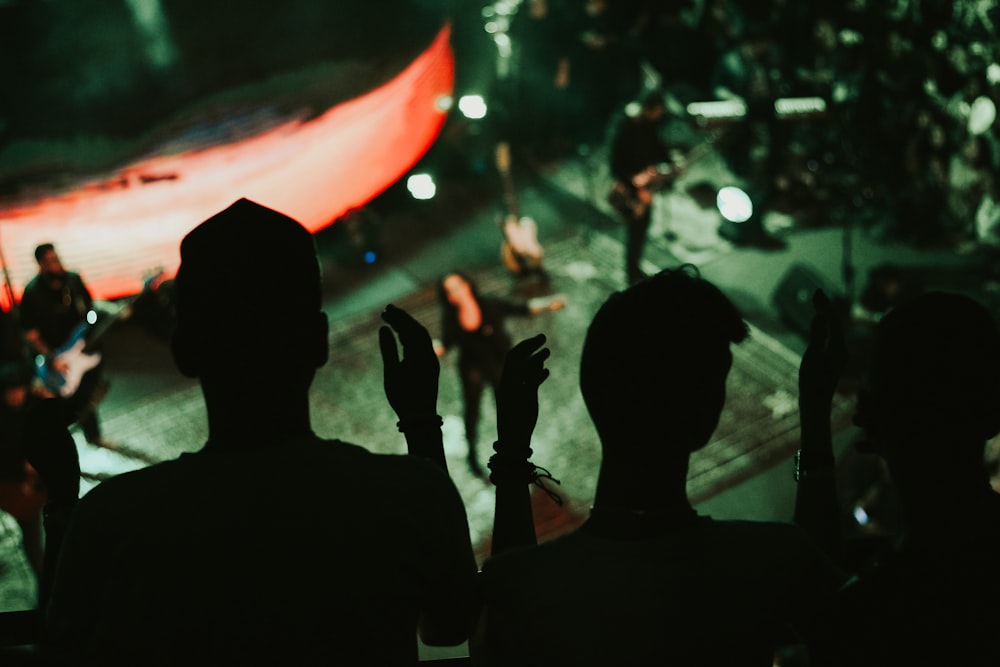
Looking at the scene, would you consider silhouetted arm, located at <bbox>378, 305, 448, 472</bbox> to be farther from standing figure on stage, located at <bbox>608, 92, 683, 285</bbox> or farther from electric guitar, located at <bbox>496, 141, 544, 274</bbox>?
electric guitar, located at <bbox>496, 141, 544, 274</bbox>

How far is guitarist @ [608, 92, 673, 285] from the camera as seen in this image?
8578mm

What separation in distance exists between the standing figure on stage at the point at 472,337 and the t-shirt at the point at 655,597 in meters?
4.88

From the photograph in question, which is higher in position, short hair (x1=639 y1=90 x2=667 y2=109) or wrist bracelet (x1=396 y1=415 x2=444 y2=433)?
wrist bracelet (x1=396 y1=415 x2=444 y2=433)

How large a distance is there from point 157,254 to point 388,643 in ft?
23.2

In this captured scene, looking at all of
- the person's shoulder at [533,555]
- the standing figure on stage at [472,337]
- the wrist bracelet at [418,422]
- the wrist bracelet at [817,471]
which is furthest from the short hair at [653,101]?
the person's shoulder at [533,555]

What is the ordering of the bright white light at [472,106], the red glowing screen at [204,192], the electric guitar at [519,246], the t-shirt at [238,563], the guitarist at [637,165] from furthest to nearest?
1. the electric guitar at [519,246]
2. the guitarist at [637,165]
3. the bright white light at [472,106]
4. the red glowing screen at [204,192]
5. the t-shirt at [238,563]

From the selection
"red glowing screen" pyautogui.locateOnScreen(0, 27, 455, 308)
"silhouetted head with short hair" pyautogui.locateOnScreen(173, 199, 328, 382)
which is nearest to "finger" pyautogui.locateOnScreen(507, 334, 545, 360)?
"silhouetted head with short hair" pyautogui.locateOnScreen(173, 199, 328, 382)

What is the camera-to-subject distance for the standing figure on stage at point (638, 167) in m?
8.58

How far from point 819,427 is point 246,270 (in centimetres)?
131

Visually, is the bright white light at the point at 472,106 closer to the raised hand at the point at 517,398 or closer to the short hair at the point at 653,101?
the short hair at the point at 653,101

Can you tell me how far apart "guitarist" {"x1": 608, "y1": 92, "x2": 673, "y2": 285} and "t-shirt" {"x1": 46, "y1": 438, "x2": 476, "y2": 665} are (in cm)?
725

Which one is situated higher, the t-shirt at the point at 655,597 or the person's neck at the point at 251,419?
the person's neck at the point at 251,419

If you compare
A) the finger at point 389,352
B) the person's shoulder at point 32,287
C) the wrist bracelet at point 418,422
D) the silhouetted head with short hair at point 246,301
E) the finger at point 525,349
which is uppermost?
the silhouetted head with short hair at point 246,301

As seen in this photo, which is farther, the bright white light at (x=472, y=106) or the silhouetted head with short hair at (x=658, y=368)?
the bright white light at (x=472, y=106)
